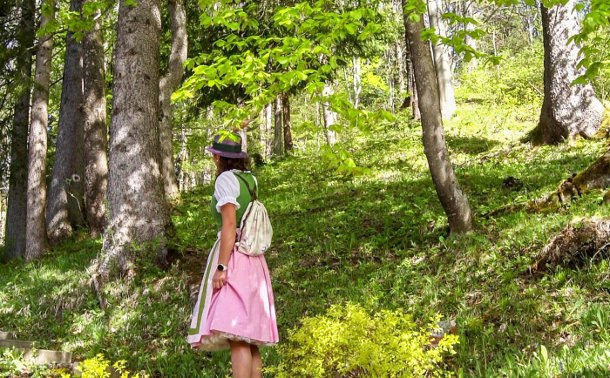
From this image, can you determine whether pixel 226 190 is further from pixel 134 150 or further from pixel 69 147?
pixel 69 147

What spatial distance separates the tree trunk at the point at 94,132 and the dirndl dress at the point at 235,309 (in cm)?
909

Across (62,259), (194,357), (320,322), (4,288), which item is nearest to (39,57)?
(62,259)

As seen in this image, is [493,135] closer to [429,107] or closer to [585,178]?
[585,178]

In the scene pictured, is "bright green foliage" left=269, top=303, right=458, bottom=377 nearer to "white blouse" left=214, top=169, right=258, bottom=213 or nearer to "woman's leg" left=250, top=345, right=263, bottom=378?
"woman's leg" left=250, top=345, right=263, bottom=378

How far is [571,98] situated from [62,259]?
427 inches

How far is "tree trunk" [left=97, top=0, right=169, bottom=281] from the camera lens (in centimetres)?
702

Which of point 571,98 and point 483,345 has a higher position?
point 571,98

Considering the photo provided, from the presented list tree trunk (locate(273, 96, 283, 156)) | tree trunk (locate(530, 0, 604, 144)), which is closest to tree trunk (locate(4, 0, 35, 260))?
tree trunk (locate(273, 96, 283, 156))

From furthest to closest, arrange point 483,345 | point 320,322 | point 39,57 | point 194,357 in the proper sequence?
point 39,57 < point 194,357 < point 483,345 < point 320,322

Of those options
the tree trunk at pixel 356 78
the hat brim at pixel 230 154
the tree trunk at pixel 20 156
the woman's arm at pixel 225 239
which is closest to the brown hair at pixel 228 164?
the hat brim at pixel 230 154

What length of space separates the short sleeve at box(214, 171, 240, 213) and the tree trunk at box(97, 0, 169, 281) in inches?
145

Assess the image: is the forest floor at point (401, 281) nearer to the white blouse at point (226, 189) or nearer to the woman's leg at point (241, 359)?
Result: the woman's leg at point (241, 359)

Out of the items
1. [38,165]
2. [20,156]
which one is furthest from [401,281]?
[20,156]

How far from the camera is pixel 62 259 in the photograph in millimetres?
9438
